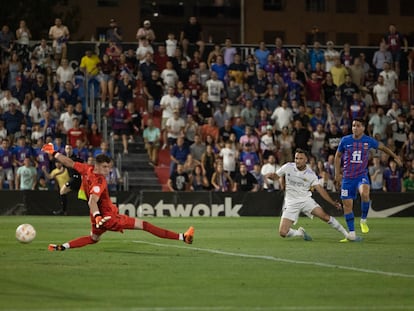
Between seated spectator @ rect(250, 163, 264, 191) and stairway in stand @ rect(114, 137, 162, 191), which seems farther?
stairway in stand @ rect(114, 137, 162, 191)

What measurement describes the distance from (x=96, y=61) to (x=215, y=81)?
14.3ft

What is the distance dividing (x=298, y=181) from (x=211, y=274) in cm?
660

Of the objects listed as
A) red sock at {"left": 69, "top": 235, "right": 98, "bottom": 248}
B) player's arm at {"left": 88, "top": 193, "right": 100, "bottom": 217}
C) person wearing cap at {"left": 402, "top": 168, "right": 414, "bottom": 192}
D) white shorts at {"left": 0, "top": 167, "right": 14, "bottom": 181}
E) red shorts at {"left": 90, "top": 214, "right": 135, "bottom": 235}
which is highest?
white shorts at {"left": 0, "top": 167, "right": 14, "bottom": 181}

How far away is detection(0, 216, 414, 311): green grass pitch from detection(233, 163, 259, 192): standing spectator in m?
11.2

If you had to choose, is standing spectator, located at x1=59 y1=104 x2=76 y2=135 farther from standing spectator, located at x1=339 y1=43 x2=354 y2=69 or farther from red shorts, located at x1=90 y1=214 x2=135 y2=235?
red shorts, located at x1=90 y1=214 x2=135 y2=235

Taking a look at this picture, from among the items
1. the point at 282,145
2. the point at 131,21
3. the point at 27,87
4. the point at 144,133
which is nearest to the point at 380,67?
the point at 282,145

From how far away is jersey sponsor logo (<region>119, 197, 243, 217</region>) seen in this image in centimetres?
3112

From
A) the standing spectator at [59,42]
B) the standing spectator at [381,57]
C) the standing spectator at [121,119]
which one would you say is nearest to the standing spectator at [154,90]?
the standing spectator at [121,119]

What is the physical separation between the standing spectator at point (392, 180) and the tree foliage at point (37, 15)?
1158 inches

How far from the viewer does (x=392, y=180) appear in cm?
3278

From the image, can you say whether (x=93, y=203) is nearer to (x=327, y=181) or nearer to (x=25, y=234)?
(x=25, y=234)

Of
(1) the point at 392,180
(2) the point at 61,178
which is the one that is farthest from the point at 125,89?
(1) the point at 392,180

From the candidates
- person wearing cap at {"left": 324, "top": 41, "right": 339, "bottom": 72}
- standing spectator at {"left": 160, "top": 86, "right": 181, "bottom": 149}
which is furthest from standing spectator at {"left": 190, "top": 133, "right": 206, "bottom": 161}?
person wearing cap at {"left": 324, "top": 41, "right": 339, "bottom": 72}

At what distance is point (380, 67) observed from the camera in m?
37.7
